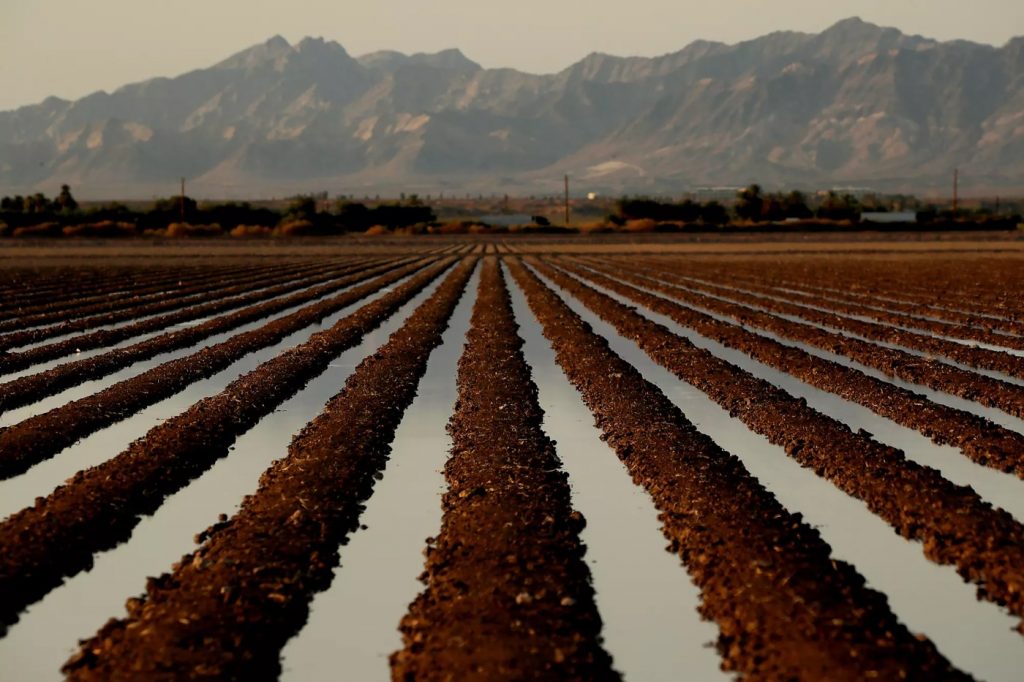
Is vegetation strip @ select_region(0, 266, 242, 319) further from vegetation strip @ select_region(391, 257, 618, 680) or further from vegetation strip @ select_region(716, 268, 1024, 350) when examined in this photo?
vegetation strip @ select_region(391, 257, 618, 680)

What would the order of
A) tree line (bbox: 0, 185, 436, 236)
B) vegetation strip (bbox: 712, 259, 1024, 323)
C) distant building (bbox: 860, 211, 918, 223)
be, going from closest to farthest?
vegetation strip (bbox: 712, 259, 1024, 323)
tree line (bbox: 0, 185, 436, 236)
distant building (bbox: 860, 211, 918, 223)

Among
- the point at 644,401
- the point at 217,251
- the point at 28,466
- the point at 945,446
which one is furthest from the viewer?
the point at 217,251

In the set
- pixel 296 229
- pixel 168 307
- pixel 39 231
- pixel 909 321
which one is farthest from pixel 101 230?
pixel 909 321

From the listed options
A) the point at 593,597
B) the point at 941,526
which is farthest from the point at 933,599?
the point at 593,597

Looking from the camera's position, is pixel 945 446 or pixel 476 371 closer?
pixel 945 446

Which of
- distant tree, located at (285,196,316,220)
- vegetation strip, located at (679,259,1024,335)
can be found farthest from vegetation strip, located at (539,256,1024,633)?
distant tree, located at (285,196,316,220)

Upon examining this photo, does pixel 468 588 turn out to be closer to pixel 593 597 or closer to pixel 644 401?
pixel 593 597
